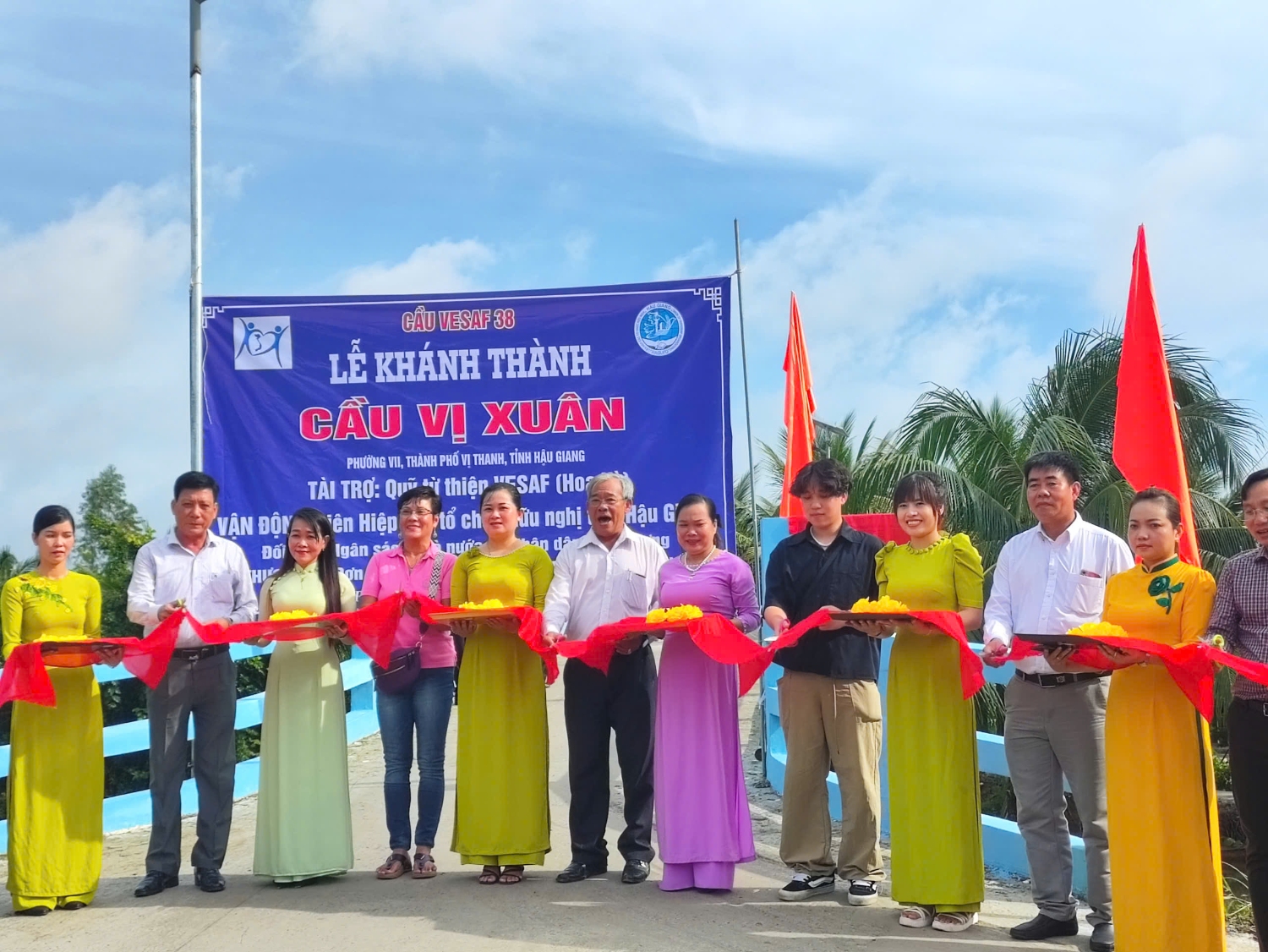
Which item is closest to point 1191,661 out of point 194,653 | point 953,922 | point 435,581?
point 953,922

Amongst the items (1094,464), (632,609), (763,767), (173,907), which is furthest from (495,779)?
(1094,464)

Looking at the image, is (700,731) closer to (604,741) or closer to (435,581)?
(604,741)

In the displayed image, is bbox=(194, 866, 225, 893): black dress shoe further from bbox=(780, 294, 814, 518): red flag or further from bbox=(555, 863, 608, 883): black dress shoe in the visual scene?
bbox=(780, 294, 814, 518): red flag

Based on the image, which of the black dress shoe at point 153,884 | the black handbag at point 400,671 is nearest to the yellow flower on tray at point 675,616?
the black handbag at point 400,671

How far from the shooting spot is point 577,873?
17.4 ft

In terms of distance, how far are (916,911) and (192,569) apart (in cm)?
349

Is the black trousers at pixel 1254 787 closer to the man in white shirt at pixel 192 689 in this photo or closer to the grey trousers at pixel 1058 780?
the grey trousers at pixel 1058 780

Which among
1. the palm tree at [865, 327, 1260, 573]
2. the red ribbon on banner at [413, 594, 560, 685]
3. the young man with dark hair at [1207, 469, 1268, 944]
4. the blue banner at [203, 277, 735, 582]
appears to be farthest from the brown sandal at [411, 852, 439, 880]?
the palm tree at [865, 327, 1260, 573]

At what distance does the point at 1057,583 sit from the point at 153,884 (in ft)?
13.3

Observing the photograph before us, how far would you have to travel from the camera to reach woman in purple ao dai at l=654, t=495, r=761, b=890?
16.7ft

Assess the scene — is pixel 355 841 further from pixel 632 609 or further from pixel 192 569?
pixel 632 609

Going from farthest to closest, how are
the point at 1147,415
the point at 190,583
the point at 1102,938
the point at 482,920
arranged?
the point at 1147,415, the point at 190,583, the point at 482,920, the point at 1102,938

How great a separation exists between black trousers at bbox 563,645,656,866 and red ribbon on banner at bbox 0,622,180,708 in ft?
5.91

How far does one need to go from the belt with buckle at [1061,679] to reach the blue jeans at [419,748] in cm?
258
